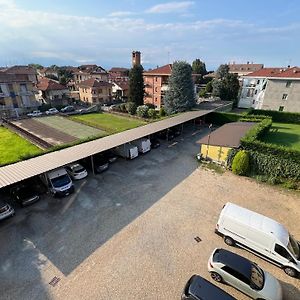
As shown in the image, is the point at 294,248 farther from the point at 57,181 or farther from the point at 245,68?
the point at 245,68

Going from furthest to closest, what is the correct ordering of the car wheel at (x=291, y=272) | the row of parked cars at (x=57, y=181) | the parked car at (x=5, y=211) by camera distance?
the row of parked cars at (x=57, y=181) < the parked car at (x=5, y=211) < the car wheel at (x=291, y=272)

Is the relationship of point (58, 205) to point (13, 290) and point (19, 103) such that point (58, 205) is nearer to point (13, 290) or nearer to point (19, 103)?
point (13, 290)

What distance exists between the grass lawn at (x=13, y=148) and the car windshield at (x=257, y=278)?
2228 cm

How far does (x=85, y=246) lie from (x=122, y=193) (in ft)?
18.7

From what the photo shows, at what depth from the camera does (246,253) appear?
1192 centimetres

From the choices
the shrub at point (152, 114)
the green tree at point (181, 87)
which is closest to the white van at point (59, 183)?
the green tree at point (181, 87)

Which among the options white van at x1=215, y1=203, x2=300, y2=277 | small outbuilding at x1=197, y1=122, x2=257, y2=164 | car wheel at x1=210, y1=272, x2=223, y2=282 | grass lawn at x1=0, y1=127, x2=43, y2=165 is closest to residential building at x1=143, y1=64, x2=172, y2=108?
small outbuilding at x1=197, y1=122, x2=257, y2=164

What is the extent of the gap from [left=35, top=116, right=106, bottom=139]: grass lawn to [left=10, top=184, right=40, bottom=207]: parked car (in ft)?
52.6

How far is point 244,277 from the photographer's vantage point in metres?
9.35

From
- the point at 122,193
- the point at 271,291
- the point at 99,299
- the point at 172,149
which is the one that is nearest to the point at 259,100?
the point at 172,149

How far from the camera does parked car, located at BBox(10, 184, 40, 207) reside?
15.4 m

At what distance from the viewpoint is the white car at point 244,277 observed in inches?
359

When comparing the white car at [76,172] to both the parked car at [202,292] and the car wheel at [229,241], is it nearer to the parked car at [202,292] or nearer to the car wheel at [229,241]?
the car wheel at [229,241]

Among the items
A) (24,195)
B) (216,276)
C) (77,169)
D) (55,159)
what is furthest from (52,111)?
(216,276)
